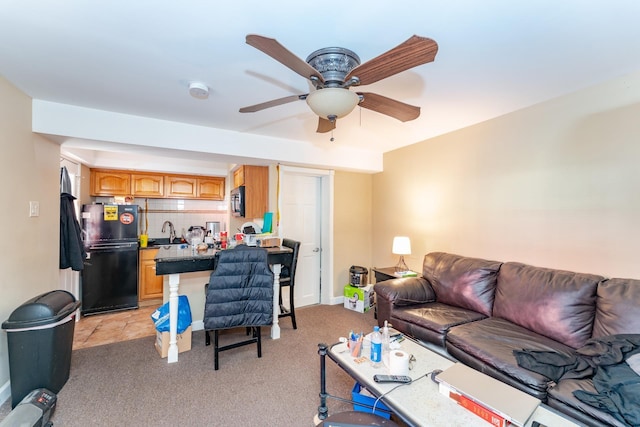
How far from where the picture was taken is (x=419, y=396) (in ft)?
4.61

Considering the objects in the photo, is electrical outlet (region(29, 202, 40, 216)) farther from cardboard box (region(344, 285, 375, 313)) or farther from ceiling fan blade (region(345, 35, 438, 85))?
cardboard box (region(344, 285, 375, 313))

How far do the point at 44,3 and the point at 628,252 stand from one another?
3861mm

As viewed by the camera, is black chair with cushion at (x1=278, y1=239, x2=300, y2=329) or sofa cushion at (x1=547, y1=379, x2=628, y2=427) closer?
sofa cushion at (x1=547, y1=379, x2=628, y2=427)

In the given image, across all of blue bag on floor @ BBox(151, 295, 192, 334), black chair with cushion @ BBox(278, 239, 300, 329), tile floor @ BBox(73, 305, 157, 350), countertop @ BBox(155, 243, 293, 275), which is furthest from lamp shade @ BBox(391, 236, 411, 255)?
tile floor @ BBox(73, 305, 157, 350)

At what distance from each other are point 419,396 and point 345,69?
1865 millimetres

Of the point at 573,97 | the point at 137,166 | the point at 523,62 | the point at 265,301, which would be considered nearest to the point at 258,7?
the point at 523,62

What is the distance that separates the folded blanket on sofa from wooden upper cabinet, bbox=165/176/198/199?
4963mm

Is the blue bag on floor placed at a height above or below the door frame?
below

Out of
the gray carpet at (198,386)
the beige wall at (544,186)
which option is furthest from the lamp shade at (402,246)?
the gray carpet at (198,386)

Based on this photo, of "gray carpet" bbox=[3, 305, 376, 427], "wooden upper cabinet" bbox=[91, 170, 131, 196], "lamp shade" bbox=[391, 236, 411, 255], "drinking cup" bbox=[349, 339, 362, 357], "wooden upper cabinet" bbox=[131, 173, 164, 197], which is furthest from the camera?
"wooden upper cabinet" bbox=[131, 173, 164, 197]

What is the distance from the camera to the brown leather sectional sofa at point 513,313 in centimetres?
171

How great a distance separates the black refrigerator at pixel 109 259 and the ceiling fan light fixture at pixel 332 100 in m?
3.83

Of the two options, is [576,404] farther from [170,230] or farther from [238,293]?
[170,230]

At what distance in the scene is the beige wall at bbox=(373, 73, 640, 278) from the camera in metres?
2.07
